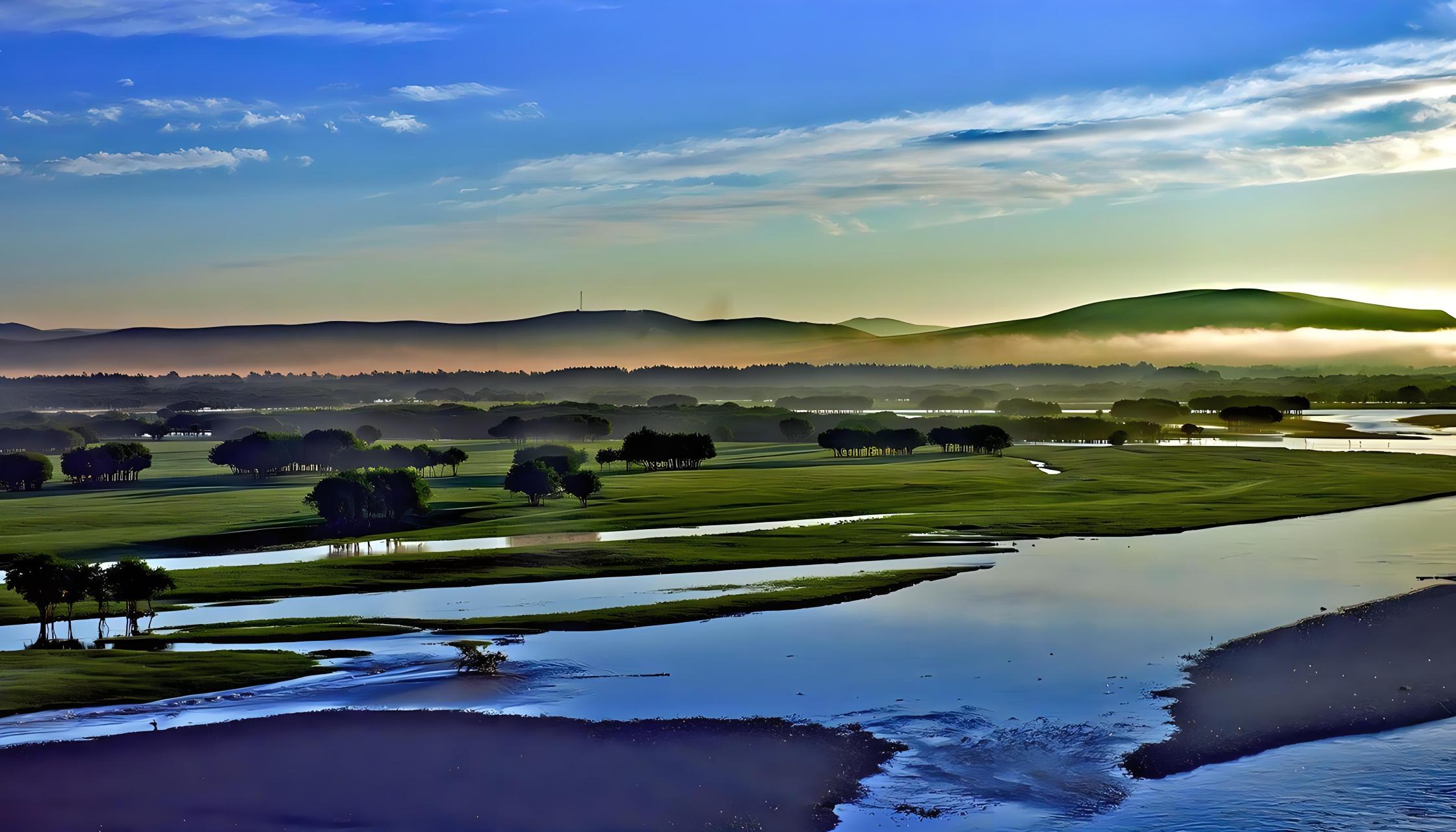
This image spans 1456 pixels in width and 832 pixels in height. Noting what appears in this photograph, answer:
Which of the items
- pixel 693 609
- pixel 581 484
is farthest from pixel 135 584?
pixel 581 484

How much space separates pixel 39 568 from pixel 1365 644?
53.5m

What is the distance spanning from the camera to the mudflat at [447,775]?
2919 cm

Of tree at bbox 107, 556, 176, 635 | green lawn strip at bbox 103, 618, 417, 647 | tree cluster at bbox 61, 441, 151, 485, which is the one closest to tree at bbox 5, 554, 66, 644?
tree at bbox 107, 556, 176, 635

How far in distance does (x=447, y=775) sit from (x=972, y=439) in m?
163

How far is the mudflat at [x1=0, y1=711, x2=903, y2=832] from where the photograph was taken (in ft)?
95.8

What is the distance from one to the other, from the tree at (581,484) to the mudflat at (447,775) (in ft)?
245

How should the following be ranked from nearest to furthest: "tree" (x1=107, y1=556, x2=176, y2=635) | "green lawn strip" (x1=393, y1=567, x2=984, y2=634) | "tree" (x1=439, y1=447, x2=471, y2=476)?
"green lawn strip" (x1=393, y1=567, x2=984, y2=634), "tree" (x1=107, y1=556, x2=176, y2=635), "tree" (x1=439, y1=447, x2=471, y2=476)

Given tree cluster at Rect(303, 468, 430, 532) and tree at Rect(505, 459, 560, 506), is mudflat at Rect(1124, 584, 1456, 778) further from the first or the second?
tree at Rect(505, 459, 560, 506)

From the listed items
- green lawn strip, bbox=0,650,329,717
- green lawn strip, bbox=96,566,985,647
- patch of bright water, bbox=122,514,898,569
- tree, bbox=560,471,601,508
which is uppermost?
tree, bbox=560,471,601,508

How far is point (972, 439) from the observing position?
18912 cm

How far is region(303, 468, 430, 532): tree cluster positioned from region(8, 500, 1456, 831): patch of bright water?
35221mm

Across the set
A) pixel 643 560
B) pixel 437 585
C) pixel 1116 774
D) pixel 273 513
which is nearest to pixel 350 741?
pixel 1116 774

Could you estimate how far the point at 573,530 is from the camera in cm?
9281

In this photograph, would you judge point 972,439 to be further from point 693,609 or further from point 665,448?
point 693,609
